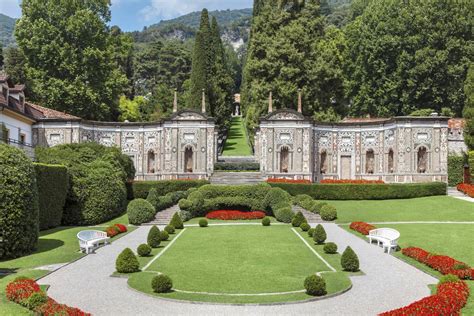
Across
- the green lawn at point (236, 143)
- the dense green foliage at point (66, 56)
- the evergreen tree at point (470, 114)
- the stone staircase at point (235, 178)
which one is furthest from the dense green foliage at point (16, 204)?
the green lawn at point (236, 143)

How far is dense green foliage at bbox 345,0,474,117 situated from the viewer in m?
58.8

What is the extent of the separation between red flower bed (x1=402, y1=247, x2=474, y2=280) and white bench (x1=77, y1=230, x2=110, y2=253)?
1433 cm

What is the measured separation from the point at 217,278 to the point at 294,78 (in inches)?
1626

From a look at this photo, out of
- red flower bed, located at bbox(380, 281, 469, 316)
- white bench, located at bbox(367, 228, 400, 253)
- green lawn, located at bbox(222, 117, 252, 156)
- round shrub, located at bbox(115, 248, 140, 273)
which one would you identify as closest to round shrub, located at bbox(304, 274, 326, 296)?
red flower bed, located at bbox(380, 281, 469, 316)

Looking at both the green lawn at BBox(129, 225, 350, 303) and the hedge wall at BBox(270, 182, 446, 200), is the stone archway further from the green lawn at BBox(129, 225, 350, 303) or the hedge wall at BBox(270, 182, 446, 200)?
the green lawn at BBox(129, 225, 350, 303)

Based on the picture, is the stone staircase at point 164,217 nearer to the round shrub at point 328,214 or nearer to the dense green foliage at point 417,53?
the round shrub at point 328,214

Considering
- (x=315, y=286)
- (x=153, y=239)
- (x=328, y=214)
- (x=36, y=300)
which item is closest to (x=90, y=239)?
(x=153, y=239)

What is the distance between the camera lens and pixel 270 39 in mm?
57406

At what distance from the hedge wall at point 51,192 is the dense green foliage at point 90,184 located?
1.28 meters

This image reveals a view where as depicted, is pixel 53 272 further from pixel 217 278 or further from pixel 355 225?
pixel 355 225

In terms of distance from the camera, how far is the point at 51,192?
30891 millimetres

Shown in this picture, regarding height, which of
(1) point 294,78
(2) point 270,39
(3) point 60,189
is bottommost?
(3) point 60,189

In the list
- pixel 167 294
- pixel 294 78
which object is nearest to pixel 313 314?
pixel 167 294

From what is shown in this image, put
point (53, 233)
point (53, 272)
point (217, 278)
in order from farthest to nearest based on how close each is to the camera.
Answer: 1. point (53, 233)
2. point (53, 272)
3. point (217, 278)
